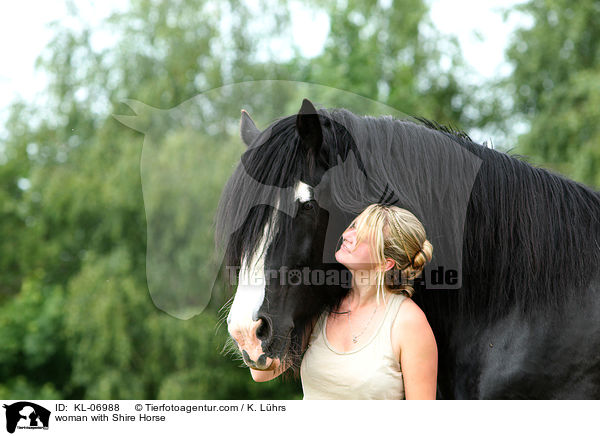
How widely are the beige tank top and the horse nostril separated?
11.7 inches

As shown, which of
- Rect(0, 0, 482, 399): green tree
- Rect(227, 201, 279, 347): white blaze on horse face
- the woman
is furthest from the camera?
Rect(0, 0, 482, 399): green tree

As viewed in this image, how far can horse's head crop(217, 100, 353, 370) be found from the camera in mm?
1838

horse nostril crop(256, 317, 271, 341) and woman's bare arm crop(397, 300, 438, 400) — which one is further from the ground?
horse nostril crop(256, 317, 271, 341)

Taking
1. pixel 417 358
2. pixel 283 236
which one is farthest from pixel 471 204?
pixel 283 236

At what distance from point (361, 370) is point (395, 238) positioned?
0.45 meters

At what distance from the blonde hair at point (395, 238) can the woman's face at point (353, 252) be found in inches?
0.5

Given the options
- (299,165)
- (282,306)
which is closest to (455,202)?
(299,165)

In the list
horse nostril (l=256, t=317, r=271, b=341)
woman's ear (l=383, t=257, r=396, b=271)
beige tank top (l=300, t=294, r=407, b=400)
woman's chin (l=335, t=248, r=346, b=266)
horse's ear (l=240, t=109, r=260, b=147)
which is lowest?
beige tank top (l=300, t=294, r=407, b=400)

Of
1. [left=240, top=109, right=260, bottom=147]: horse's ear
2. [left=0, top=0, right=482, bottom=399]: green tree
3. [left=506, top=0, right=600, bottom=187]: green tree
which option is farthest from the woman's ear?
[left=0, top=0, right=482, bottom=399]: green tree

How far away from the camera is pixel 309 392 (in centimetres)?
208

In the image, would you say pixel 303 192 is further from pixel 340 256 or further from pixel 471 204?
pixel 471 204
